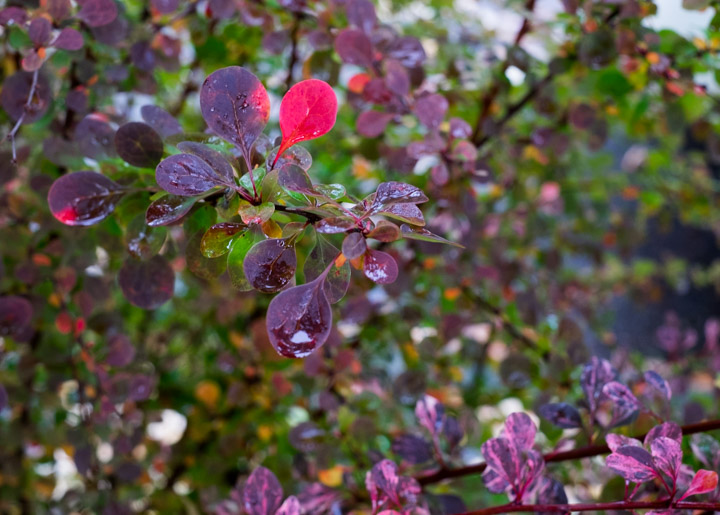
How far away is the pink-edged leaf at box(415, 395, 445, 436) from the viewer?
40 centimetres

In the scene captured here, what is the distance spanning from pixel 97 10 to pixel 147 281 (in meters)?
0.19

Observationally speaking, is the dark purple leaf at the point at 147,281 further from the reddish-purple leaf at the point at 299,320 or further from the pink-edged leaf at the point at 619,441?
the pink-edged leaf at the point at 619,441

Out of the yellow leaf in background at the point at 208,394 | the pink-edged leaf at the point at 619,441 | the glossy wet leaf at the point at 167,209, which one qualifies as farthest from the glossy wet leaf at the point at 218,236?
the yellow leaf in background at the point at 208,394

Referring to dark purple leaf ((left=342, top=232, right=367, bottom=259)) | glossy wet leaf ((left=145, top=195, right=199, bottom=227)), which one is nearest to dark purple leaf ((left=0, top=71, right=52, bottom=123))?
glossy wet leaf ((left=145, top=195, right=199, bottom=227))

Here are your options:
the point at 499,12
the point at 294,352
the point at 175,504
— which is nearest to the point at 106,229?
the point at 294,352

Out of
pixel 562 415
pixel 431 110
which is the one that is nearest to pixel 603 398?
pixel 562 415

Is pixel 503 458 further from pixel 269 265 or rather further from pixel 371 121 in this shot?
pixel 371 121

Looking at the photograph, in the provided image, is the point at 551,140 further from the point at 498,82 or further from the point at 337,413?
the point at 337,413

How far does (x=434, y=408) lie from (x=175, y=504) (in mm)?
391

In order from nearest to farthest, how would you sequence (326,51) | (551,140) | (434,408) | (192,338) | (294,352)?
(294,352) < (434,408) < (326,51) < (551,140) < (192,338)

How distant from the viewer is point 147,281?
383 millimetres

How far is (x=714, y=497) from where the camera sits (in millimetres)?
321

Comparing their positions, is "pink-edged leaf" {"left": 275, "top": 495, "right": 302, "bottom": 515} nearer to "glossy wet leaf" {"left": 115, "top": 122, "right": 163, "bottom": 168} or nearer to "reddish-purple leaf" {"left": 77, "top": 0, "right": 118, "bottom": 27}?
"glossy wet leaf" {"left": 115, "top": 122, "right": 163, "bottom": 168}

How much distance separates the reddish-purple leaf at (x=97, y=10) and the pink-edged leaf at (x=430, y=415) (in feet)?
1.16
